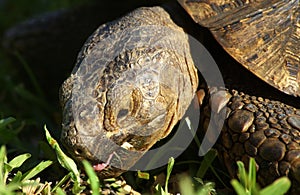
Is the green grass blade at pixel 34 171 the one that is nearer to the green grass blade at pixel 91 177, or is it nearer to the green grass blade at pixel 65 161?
the green grass blade at pixel 65 161

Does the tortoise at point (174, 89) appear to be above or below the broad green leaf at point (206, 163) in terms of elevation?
above

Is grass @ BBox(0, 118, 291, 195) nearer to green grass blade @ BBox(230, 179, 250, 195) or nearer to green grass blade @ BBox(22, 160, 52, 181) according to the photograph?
green grass blade @ BBox(22, 160, 52, 181)

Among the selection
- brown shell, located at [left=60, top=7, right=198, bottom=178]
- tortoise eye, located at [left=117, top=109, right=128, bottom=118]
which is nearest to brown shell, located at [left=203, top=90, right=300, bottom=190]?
brown shell, located at [left=60, top=7, right=198, bottom=178]

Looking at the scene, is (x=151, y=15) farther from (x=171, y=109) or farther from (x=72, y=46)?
(x=72, y=46)

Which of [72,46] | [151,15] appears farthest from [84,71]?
[72,46]

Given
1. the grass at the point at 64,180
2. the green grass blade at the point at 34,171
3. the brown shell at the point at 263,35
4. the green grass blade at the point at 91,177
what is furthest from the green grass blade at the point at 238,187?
the green grass blade at the point at 34,171

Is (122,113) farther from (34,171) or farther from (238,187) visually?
(238,187)

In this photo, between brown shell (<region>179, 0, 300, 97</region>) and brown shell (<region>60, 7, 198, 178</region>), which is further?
brown shell (<region>179, 0, 300, 97</region>)
